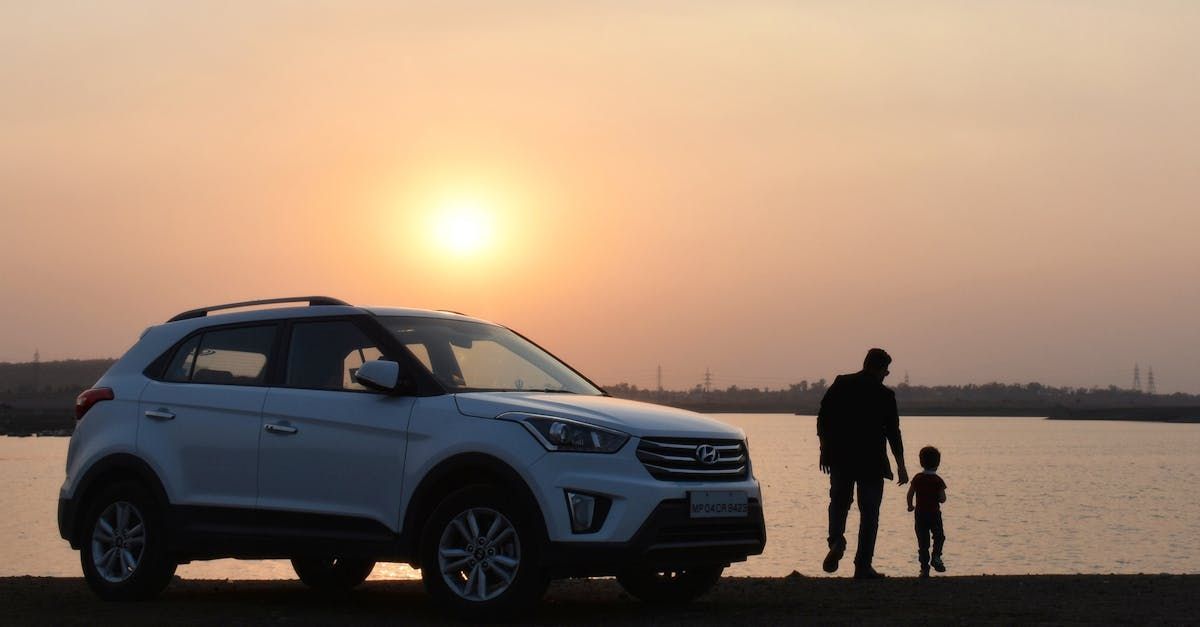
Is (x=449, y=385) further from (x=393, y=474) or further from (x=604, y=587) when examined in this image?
(x=604, y=587)

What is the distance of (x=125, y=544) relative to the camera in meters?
10.8

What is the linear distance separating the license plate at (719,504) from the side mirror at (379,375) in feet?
6.40

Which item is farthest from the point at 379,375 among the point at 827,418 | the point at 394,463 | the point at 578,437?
the point at 827,418

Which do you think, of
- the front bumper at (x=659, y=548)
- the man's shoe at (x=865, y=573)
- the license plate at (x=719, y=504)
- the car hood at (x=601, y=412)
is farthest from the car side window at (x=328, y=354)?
the man's shoe at (x=865, y=573)

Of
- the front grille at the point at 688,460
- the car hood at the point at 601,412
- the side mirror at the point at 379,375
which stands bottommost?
the front grille at the point at 688,460

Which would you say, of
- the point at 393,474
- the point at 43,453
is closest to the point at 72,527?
the point at 393,474

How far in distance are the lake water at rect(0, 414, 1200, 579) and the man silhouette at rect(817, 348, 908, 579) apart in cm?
170

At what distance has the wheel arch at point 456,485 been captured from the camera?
8727 mm

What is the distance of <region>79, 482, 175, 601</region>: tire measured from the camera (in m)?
10.5

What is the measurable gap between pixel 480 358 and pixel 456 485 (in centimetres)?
126

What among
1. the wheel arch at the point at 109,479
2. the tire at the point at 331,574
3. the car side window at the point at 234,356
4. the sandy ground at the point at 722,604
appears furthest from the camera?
the tire at the point at 331,574

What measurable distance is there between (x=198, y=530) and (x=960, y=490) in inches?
2571

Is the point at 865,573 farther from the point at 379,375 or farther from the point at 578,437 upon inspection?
the point at 379,375

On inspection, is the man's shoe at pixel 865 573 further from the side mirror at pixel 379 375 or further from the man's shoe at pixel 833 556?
the side mirror at pixel 379 375
